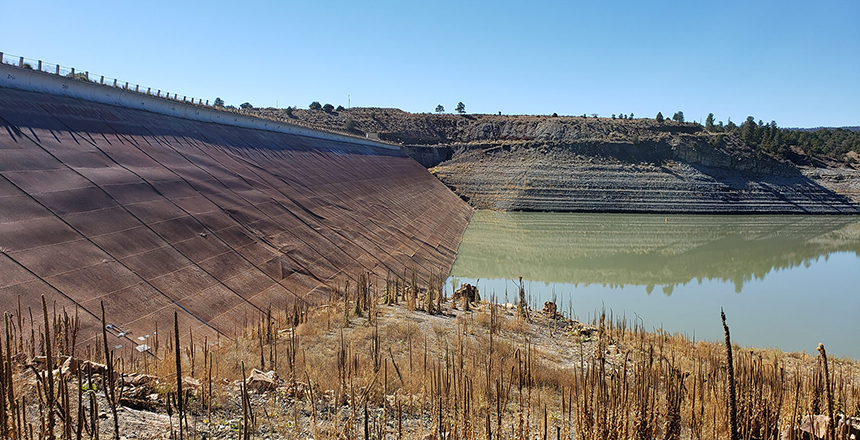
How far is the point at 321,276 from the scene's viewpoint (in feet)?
38.0

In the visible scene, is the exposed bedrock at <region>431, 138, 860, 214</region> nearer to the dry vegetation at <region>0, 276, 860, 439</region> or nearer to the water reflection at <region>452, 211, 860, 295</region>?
the water reflection at <region>452, 211, 860, 295</region>

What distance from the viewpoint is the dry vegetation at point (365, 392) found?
383 centimetres

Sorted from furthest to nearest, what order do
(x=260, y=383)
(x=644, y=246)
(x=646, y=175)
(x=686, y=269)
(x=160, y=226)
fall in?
1. (x=646, y=175)
2. (x=644, y=246)
3. (x=686, y=269)
4. (x=160, y=226)
5. (x=260, y=383)

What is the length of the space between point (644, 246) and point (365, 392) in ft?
87.7

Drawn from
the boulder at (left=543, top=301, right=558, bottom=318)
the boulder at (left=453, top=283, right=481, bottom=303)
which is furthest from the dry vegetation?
the boulder at (left=453, top=283, right=481, bottom=303)

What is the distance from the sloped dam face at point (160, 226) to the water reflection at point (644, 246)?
Result: 5.06 m

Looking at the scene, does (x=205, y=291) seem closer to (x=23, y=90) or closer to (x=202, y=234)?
(x=202, y=234)

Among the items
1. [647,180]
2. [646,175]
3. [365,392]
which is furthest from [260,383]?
[646,175]

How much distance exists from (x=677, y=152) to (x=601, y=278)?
1270 inches

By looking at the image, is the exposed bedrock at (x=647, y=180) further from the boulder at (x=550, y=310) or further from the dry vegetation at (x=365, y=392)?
the dry vegetation at (x=365, y=392)

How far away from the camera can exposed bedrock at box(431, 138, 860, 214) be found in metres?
41.8

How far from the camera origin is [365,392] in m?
4.07

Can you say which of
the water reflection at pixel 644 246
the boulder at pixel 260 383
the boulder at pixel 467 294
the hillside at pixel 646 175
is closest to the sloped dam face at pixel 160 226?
the boulder at pixel 260 383

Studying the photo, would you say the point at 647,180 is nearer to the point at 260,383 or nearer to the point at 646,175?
the point at 646,175
